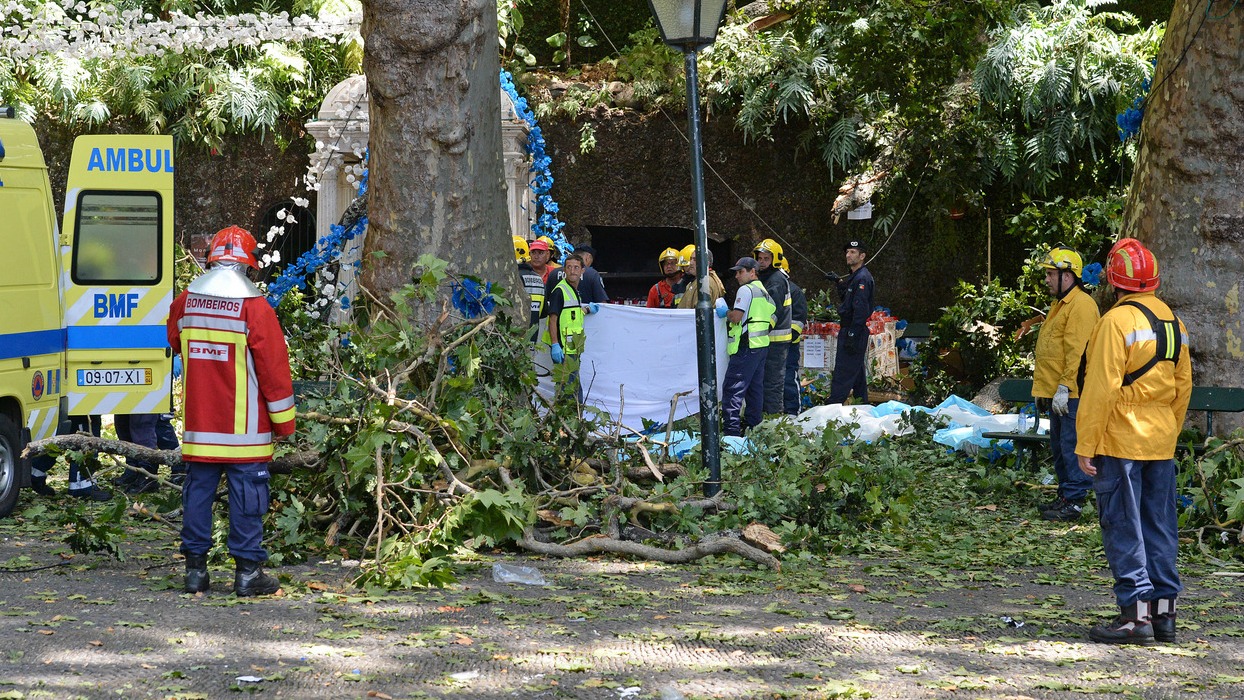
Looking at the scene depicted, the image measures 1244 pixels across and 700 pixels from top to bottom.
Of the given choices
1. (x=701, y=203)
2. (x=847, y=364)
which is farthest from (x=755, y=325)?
(x=701, y=203)

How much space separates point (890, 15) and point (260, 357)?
32.9 ft

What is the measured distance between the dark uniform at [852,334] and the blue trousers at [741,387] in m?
1.59

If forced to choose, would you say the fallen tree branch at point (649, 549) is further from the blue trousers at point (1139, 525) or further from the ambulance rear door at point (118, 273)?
the ambulance rear door at point (118, 273)

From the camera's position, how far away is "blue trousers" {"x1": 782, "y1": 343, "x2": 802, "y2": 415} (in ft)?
42.4

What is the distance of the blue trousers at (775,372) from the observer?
12.2 metres

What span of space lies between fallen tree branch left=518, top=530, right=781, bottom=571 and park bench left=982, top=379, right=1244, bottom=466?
2915mm

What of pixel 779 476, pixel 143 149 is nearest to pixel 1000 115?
pixel 779 476

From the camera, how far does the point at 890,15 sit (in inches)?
550

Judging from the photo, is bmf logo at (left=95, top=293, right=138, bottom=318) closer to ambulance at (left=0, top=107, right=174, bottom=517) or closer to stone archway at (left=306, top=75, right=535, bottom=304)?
ambulance at (left=0, top=107, right=174, bottom=517)

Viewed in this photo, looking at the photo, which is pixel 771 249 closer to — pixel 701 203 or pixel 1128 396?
pixel 701 203

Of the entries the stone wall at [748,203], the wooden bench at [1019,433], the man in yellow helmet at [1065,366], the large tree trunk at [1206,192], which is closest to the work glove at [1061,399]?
the man in yellow helmet at [1065,366]

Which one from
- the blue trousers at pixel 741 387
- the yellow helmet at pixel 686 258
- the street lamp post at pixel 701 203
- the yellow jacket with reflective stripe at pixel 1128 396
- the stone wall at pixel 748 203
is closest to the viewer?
the yellow jacket with reflective stripe at pixel 1128 396

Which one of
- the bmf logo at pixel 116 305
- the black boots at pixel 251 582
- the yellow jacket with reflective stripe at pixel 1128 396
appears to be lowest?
the black boots at pixel 251 582

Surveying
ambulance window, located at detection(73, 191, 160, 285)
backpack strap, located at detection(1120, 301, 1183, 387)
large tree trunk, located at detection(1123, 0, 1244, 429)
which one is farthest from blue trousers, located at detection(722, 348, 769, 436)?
backpack strap, located at detection(1120, 301, 1183, 387)
